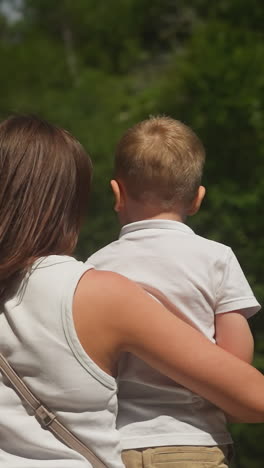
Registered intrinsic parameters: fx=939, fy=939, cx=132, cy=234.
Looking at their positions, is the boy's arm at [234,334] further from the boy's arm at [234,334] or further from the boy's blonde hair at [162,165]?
the boy's blonde hair at [162,165]

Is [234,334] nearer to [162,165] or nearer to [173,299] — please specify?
[173,299]

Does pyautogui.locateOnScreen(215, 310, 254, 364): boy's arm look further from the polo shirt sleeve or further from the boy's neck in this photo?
the boy's neck

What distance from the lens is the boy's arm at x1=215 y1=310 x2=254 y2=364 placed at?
2.32 m

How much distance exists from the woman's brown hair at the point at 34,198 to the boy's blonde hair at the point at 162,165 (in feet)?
1.28

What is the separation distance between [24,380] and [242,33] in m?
7.54

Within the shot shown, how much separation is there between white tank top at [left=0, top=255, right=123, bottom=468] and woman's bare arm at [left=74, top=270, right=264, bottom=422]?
3cm

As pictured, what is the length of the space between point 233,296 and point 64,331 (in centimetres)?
55

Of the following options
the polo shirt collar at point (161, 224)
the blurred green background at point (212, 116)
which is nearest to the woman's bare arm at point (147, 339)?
the polo shirt collar at point (161, 224)

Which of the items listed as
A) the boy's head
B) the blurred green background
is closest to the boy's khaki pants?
the boy's head

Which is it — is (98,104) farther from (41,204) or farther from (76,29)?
(76,29)

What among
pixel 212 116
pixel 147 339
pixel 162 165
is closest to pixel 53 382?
pixel 147 339

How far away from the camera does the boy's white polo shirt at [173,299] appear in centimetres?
223

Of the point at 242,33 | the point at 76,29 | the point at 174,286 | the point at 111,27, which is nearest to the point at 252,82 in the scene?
the point at 242,33

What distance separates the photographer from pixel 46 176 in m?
2.04
